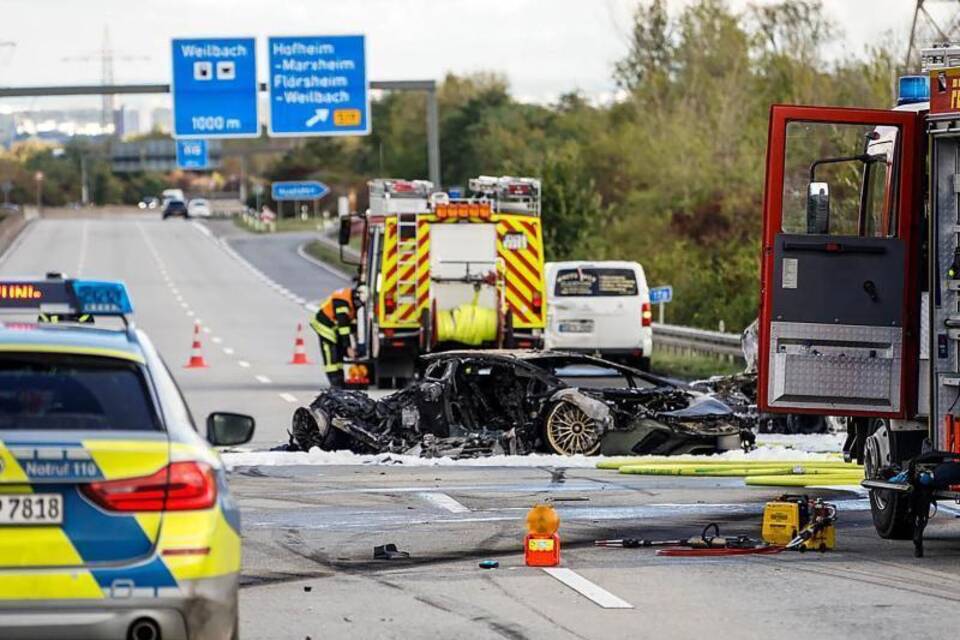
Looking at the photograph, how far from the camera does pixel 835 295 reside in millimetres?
12453

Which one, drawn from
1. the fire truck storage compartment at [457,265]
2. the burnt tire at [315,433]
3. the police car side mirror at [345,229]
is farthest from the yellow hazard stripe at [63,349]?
the police car side mirror at [345,229]

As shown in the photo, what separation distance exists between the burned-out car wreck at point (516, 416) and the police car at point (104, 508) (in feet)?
36.9

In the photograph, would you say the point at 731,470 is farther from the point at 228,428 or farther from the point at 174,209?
the point at 174,209

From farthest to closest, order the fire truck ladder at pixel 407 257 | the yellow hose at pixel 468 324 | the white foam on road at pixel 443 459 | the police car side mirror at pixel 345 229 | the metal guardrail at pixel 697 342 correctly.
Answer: the metal guardrail at pixel 697 342 < the police car side mirror at pixel 345 229 < the fire truck ladder at pixel 407 257 < the yellow hose at pixel 468 324 < the white foam on road at pixel 443 459

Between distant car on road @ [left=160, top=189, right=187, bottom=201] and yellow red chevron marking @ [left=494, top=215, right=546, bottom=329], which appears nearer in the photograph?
yellow red chevron marking @ [left=494, top=215, right=546, bottom=329]

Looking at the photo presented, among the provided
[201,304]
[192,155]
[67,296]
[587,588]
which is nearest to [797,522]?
[587,588]

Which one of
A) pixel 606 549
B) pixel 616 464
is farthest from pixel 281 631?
pixel 616 464

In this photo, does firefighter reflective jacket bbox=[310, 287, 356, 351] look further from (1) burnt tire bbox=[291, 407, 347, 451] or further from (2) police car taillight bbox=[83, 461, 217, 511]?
(2) police car taillight bbox=[83, 461, 217, 511]

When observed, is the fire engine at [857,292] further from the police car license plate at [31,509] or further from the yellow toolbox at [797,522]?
the police car license plate at [31,509]

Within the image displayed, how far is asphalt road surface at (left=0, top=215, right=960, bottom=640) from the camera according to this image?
30.8 feet

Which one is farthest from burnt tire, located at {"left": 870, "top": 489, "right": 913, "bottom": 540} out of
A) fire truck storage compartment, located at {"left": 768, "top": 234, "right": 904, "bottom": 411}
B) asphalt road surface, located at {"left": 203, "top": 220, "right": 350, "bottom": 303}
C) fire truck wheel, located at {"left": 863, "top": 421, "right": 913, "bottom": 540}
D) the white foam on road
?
asphalt road surface, located at {"left": 203, "top": 220, "right": 350, "bottom": 303}

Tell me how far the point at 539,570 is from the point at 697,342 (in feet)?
73.4

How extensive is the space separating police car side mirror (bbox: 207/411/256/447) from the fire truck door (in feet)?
16.5

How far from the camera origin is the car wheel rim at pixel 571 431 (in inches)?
712
